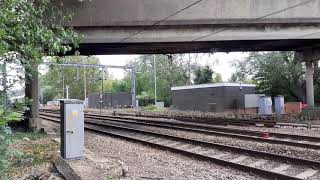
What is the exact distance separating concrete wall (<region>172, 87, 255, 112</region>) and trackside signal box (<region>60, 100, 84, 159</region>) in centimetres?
3869

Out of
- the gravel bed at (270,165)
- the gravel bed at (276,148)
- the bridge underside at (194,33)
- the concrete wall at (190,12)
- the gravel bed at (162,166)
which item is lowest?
the gravel bed at (162,166)

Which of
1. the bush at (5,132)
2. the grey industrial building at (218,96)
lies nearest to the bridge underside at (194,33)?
the bush at (5,132)

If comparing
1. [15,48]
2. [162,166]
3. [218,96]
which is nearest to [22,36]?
[15,48]

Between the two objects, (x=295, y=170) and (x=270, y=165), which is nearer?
(x=295, y=170)

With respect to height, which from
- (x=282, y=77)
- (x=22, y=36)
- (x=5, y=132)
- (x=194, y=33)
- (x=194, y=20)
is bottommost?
(x=5, y=132)

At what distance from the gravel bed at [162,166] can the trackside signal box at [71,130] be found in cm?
136

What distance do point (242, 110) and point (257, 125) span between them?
2260 cm

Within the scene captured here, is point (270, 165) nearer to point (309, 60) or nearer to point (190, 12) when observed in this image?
point (190, 12)

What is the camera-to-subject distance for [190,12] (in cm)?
2566

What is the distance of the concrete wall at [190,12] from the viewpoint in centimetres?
2500

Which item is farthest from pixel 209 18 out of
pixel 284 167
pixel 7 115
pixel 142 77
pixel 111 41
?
pixel 142 77

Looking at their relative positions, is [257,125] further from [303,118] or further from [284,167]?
[284,167]

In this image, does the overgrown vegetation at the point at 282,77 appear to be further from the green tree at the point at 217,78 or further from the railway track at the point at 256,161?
the green tree at the point at 217,78

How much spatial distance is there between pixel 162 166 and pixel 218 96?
39.1 meters
